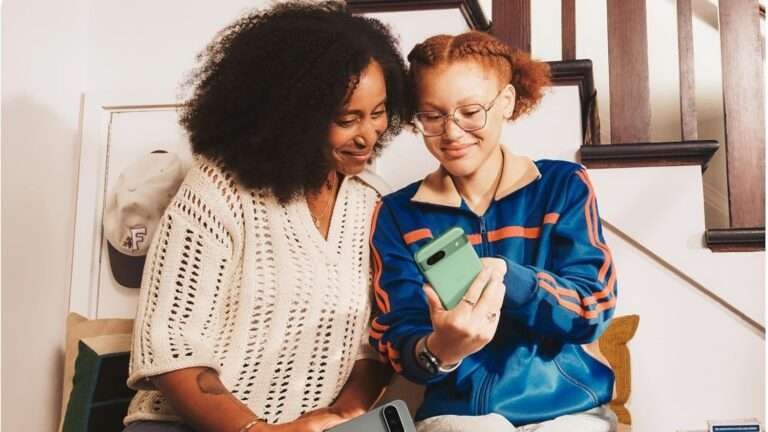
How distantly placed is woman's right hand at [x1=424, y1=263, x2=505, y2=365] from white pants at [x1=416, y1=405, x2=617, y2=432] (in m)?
0.09

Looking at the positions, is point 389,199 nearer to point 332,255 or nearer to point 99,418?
point 332,255

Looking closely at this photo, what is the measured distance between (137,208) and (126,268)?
127 millimetres

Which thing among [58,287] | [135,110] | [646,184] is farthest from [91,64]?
[646,184]

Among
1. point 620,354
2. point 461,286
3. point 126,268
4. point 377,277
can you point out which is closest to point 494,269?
point 461,286

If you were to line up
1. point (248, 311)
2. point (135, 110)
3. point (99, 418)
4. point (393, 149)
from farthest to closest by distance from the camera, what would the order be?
point (135, 110)
point (393, 149)
point (99, 418)
point (248, 311)

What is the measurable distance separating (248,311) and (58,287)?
0.51 m

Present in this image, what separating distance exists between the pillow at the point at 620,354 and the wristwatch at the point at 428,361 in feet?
1.00

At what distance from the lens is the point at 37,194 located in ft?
4.38

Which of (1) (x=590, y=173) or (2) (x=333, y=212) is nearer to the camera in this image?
(2) (x=333, y=212)

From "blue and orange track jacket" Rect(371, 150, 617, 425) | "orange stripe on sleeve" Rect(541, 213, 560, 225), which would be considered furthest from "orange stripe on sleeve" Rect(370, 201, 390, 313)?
"orange stripe on sleeve" Rect(541, 213, 560, 225)

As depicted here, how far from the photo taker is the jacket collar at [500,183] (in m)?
1.07

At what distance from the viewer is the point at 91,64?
4.88 feet

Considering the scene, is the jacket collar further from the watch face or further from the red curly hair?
the watch face

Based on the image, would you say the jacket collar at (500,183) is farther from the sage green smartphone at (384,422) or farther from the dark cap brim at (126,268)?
the dark cap brim at (126,268)
